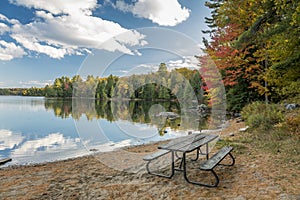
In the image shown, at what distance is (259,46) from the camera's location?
1024cm

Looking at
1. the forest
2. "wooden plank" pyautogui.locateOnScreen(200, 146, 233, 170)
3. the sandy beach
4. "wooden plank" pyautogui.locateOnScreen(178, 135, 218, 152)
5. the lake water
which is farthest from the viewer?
the lake water

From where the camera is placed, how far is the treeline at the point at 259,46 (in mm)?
4797

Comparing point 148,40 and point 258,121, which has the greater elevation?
point 148,40

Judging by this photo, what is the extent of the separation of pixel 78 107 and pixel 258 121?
626 centimetres

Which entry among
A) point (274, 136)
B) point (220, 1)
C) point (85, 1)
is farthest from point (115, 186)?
point (220, 1)

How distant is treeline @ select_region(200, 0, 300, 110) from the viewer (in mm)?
4797

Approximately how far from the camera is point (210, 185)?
334 cm

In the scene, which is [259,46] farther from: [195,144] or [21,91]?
[21,91]

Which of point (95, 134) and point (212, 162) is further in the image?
point (95, 134)

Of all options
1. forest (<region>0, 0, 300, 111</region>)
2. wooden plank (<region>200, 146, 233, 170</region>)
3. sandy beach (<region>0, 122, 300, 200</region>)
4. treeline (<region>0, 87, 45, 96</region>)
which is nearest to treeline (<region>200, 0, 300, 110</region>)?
forest (<region>0, 0, 300, 111</region>)

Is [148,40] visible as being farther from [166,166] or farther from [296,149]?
[296,149]

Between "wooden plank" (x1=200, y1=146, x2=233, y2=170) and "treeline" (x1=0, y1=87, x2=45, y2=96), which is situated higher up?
"treeline" (x1=0, y1=87, x2=45, y2=96)

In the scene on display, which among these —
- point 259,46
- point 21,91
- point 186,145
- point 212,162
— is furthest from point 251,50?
point 21,91

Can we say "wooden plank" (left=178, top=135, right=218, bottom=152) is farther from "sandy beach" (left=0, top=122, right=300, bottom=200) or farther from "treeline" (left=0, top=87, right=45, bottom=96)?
"treeline" (left=0, top=87, right=45, bottom=96)
